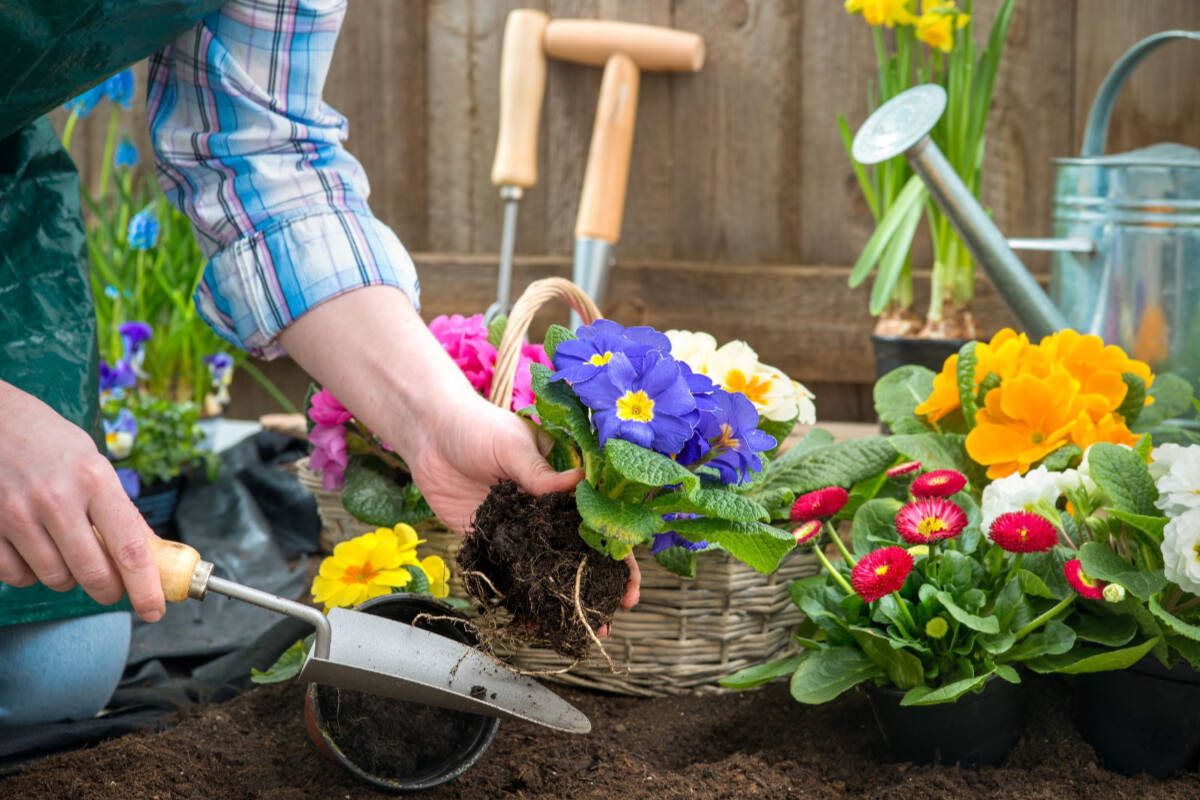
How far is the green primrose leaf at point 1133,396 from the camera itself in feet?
4.00

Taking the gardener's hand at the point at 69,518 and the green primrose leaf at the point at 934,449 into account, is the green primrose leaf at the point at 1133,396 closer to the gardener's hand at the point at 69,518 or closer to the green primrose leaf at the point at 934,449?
the green primrose leaf at the point at 934,449

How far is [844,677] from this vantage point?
Answer: 40.6 inches

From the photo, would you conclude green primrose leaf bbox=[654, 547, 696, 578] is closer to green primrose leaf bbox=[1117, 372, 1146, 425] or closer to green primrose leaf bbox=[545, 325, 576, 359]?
green primrose leaf bbox=[545, 325, 576, 359]

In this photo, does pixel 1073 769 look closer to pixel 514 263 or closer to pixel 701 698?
pixel 701 698

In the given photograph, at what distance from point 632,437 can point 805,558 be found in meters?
0.48

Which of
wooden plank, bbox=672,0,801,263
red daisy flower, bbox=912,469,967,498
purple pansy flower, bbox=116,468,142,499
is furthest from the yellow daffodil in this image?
purple pansy flower, bbox=116,468,142,499

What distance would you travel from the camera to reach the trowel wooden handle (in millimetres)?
2293

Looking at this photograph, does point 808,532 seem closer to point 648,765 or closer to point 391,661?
point 648,765

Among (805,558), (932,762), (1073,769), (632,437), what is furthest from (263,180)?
(1073,769)

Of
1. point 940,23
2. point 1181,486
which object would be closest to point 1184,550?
point 1181,486

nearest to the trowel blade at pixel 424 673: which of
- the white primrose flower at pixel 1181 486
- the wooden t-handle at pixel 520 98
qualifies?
the white primrose flower at pixel 1181 486

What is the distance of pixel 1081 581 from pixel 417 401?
0.61 meters

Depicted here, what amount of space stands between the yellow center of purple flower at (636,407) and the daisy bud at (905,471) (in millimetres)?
462

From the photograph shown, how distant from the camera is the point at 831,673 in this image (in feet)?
3.41
